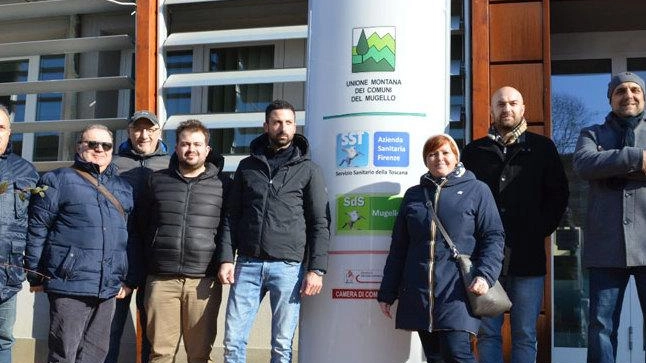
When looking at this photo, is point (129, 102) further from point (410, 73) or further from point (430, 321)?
point (430, 321)

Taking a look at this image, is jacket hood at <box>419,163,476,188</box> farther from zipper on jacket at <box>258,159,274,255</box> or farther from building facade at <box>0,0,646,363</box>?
building facade at <box>0,0,646,363</box>

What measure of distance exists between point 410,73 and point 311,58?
0.62 m

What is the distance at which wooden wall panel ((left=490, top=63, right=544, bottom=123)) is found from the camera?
6.15 m

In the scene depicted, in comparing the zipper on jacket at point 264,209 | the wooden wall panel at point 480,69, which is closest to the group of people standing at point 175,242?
the zipper on jacket at point 264,209

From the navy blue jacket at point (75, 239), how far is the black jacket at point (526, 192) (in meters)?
2.23

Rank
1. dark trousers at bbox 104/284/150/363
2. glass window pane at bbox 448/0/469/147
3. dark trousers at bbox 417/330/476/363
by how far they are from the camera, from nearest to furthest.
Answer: dark trousers at bbox 417/330/476/363
dark trousers at bbox 104/284/150/363
glass window pane at bbox 448/0/469/147

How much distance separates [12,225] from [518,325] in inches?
117

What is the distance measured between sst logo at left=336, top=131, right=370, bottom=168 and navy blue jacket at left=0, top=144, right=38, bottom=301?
70.4 inches

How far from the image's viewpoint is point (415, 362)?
454cm

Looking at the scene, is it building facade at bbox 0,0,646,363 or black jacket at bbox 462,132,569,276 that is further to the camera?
building facade at bbox 0,0,646,363

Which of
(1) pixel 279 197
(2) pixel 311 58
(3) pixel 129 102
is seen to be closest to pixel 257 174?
(1) pixel 279 197

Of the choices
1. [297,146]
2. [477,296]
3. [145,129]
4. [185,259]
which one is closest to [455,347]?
[477,296]

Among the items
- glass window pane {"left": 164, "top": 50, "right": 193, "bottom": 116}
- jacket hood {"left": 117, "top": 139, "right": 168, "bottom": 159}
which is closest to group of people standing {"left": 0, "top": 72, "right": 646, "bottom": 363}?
jacket hood {"left": 117, "top": 139, "right": 168, "bottom": 159}

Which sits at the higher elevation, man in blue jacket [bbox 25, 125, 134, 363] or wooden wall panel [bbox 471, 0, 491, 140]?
wooden wall panel [bbox 471, 0, 491, 140]
